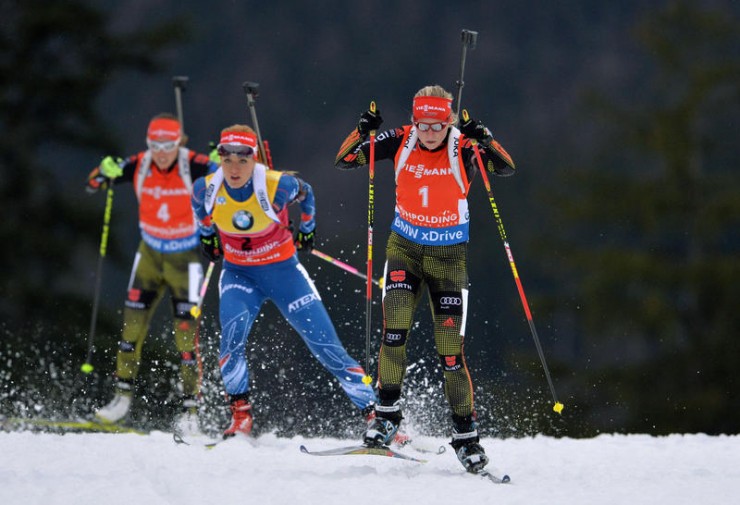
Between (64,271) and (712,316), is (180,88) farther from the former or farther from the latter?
(712,316)

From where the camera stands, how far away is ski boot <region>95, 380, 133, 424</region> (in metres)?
8.13

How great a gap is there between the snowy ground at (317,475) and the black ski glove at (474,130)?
1.93 m

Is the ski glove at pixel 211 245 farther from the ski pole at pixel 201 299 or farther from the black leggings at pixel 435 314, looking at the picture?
the black leggings at pixel 435 314

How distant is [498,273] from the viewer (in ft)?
72.2

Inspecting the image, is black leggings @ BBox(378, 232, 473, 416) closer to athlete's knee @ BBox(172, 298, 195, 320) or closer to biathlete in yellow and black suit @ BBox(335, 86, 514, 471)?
biathlete in yellow and black suit @ BBox(335, 86, 514, 471)

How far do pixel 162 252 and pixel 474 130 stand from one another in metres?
3.37

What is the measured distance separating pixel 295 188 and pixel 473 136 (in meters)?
1.56

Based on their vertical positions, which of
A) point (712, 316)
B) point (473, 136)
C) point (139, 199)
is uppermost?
point (473, 136)

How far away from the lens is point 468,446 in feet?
18.9

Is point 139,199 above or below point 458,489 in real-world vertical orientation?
above

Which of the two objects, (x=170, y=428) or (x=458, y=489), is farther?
(x=170, y=428)

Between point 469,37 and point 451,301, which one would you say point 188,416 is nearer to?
point 451,301

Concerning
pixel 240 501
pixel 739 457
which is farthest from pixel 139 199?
pixel 739 457

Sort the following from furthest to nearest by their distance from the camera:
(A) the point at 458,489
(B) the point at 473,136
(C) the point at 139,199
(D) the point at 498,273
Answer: (D) the point at 498,273 < (C) the point at 139,199 < (B) the point at 473,136 < (A) the point at 458,489
